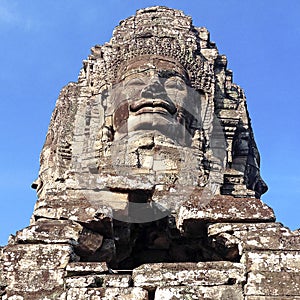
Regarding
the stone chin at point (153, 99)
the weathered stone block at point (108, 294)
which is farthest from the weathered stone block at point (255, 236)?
the stone chin at point (153, 99)

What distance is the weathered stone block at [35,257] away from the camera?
31.2 ft

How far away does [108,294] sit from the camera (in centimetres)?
898

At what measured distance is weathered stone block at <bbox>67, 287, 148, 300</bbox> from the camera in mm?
8977

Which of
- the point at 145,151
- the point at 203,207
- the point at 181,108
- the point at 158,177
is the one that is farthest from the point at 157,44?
the point at 203,207

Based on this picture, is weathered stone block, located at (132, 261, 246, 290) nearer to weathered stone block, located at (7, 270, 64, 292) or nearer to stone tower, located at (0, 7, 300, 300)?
stone tower, located at (0, 7, 300, 300)

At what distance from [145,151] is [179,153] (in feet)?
2.22

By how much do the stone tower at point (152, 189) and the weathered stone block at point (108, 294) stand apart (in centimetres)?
1

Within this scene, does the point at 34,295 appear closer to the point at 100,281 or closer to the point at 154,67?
the point at 100,281

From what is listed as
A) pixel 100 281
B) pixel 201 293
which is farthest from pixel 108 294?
pixel 201 293

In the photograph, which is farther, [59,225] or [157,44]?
[157,44]

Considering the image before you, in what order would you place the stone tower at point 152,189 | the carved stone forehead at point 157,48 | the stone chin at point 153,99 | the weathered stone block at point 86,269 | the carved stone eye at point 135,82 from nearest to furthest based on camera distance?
1. the stone tower at point 152,189
2. the weathered stone block at point 86,269
3. the stone chin at point 153,99
4. the carved stone eye at point 135,82
5. the carved stone forehead at point 157,48

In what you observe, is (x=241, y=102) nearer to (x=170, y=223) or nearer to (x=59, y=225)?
(x=170, y=223)

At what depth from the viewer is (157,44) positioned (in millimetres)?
16109

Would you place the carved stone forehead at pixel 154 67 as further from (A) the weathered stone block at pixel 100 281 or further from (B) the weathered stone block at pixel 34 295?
(B) the weathered stone block at pixel 34 295
